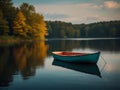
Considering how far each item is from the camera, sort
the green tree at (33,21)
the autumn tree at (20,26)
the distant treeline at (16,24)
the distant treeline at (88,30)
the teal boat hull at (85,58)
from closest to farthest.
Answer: the teal boat hull at (85,58) → the distant treeline at (16,24) → the autumn tree at (20,26) → the green tree at (33,21) → the distant treeline at (88,30)

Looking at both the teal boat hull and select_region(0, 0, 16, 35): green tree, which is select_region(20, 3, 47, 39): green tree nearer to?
select_region(0, 0, 16, 35): green tree

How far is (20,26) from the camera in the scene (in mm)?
77438

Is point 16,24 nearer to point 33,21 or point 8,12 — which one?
point 8,12

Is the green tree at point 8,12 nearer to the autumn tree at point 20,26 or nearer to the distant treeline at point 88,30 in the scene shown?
the autumn tree at point 20,26

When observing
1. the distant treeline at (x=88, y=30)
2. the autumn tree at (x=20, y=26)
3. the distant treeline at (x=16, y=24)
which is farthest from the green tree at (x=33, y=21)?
the distant treeline at (x=88, y=30)

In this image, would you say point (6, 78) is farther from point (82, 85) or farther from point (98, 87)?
point (98, 87)

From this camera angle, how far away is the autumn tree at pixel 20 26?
7641 centimetres

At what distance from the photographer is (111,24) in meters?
180

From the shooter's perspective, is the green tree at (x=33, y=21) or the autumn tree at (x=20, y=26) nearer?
the autumn tree at (x=20, y=26)

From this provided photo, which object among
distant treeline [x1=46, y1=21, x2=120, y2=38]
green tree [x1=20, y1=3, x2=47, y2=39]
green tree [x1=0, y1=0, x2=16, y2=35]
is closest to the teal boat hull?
green tree [x1=0, y1=0, x2=16, y2=35]

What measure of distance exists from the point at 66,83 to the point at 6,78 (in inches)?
199

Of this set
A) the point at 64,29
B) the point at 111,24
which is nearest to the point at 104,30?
the point at 111,24

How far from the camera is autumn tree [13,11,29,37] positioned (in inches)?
3008

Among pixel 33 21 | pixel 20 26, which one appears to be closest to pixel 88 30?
pixel 33 21
